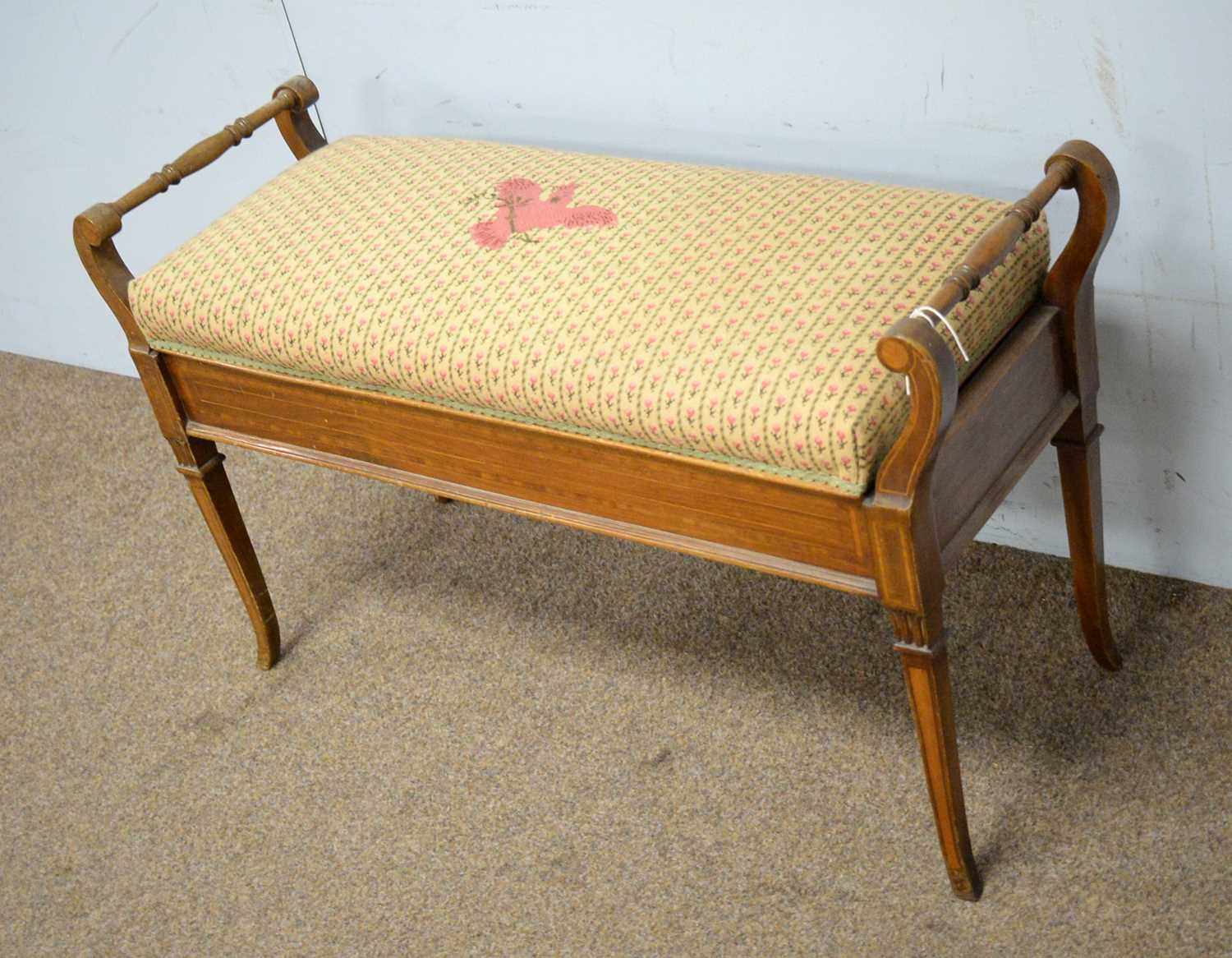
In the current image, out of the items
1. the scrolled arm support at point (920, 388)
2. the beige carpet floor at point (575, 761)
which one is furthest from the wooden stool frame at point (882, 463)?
the beige carpet floor at point (575, 761)

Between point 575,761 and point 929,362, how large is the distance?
2.46 ft

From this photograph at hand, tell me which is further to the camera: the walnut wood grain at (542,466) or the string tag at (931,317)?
the walnut wood grain at (542,466)

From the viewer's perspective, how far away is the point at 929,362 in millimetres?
1058

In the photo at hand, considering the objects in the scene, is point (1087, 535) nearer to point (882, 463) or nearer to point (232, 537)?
point (882, 463)

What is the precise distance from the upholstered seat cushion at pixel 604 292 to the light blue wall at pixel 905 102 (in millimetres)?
167

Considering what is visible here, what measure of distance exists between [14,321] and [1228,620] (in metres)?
2.13

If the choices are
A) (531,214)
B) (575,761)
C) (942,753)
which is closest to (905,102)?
(531,214)

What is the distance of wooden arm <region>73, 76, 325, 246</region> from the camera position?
1545 millimetres

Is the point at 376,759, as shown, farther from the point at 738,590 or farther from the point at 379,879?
the point at 738,590

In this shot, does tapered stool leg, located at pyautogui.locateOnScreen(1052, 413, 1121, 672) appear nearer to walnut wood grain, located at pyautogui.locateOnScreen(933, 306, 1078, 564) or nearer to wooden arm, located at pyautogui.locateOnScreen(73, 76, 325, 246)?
walnut wood grain, located at pyautogui.locateOnScreen(933, 306, 1078, 564)

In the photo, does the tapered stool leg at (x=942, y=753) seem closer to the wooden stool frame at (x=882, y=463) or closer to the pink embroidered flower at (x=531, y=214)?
the wooden stool frame at (x=882, y=463)

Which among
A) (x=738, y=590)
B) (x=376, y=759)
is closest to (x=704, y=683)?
(x=738, y=590)

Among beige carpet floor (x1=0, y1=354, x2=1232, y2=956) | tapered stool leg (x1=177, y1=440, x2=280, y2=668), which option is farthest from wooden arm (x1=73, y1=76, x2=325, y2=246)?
beige carpet floor (x1=0, y1=354, x2=1232, y2=956)

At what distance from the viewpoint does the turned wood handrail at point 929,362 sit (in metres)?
1.06
